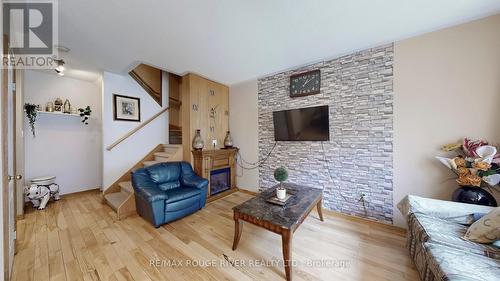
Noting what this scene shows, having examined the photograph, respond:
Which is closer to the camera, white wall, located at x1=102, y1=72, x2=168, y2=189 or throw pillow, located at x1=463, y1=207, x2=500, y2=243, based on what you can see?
throw pillow, located at x1=463, y1=207, x2=500, y2=243

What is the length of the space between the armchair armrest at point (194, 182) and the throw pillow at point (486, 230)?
296 cm

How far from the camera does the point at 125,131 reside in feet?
11.8

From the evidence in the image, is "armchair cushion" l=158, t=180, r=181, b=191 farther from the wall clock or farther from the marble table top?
the wall clock

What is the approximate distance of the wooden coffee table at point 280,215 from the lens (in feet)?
4.89

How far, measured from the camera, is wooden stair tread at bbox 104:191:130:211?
2790mm

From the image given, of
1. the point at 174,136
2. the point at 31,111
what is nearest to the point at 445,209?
the point at 174,136

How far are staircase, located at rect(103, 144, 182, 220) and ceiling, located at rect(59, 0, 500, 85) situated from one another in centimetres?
182

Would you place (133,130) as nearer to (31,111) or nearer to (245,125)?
(31,111)

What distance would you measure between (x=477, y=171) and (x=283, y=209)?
201 cm

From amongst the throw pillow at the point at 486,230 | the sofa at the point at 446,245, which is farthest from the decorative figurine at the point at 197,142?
the throw pillow at the point at 486,230

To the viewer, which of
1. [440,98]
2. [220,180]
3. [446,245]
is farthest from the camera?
[220,180]

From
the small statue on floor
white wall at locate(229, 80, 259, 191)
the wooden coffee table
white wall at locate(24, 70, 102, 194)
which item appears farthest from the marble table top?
white wall at locate(24, 70, 102, 194)

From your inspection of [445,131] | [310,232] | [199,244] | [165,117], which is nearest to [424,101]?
[445,131]

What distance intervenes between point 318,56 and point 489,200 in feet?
8.32
